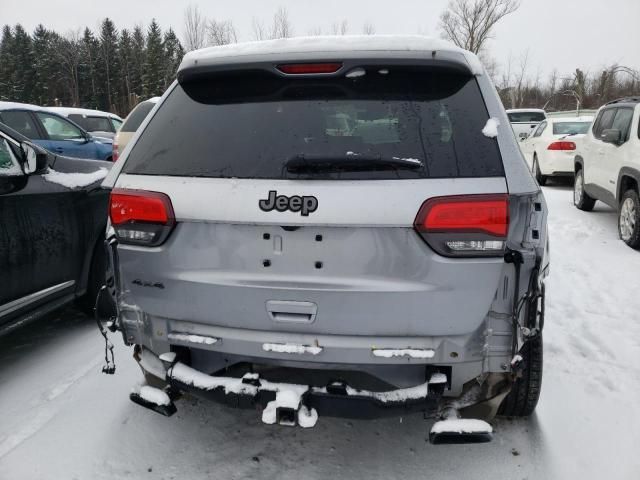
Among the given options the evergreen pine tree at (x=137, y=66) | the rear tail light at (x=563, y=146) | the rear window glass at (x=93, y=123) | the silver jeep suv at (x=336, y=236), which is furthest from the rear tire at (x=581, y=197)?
the evergreen pine tree at (x=137, y=66)

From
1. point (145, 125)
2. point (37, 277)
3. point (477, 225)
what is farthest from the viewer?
point (37, 277)

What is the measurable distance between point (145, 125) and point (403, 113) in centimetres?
119

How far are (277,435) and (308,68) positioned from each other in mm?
1821

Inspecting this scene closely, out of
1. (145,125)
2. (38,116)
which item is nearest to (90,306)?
(145,125)

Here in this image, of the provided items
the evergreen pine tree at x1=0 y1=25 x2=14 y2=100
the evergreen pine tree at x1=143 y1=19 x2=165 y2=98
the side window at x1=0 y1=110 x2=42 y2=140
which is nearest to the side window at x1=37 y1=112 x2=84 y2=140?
the side window at x1=0 y1=110 x2=42 y2=140

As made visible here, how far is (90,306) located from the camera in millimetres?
4176

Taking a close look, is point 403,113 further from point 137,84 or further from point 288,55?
point 137,84

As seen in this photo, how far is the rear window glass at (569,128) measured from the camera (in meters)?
11.9

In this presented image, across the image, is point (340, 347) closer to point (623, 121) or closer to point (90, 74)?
point (623, 121)

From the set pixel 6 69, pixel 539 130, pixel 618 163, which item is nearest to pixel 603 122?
pixel 618 163

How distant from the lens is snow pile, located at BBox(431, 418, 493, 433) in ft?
6.82

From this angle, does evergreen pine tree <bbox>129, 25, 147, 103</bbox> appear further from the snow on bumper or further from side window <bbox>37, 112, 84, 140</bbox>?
the snow on bumper

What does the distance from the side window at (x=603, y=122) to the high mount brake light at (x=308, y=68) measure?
706 cm

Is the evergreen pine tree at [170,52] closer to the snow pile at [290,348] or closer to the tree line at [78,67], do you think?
the tree line at [78,67]
